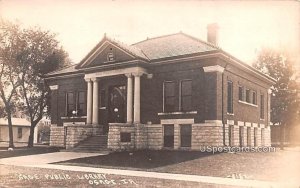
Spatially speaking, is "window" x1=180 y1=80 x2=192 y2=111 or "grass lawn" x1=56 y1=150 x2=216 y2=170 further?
"window" x1=180 y1=80 x2=192 y2=111

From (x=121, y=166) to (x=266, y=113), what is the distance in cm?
1694

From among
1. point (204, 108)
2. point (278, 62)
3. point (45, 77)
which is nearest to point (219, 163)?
point (204, 108)

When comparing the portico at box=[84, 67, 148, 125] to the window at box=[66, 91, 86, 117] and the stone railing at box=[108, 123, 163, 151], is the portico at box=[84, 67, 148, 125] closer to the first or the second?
the stone railing at box=[108, 123, 163, 151]

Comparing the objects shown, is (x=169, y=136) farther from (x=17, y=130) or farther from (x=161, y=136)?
(x=17, y=130)

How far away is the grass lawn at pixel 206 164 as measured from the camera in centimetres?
1245

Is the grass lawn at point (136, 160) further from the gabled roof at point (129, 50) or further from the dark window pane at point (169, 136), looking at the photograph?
the gabled roof at point (129, 50)

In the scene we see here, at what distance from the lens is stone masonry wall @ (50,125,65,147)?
89.0 ft

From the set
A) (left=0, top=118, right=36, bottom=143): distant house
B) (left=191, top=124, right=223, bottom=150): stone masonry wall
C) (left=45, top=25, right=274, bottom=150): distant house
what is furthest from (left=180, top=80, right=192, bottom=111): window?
(left=0, top=118, right=36, bottom=143): distant house

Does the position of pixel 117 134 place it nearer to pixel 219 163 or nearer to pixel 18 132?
pixel 219 163

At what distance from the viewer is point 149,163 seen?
15.3 metres

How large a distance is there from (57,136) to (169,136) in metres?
9.62

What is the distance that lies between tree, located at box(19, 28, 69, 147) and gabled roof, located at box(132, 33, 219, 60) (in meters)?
7.65

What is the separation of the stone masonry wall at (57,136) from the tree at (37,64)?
3243 mm

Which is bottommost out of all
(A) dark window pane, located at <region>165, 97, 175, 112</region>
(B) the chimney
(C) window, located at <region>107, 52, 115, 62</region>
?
(A) dark window pane, located at <region>165, 97, 175, 112</region>
